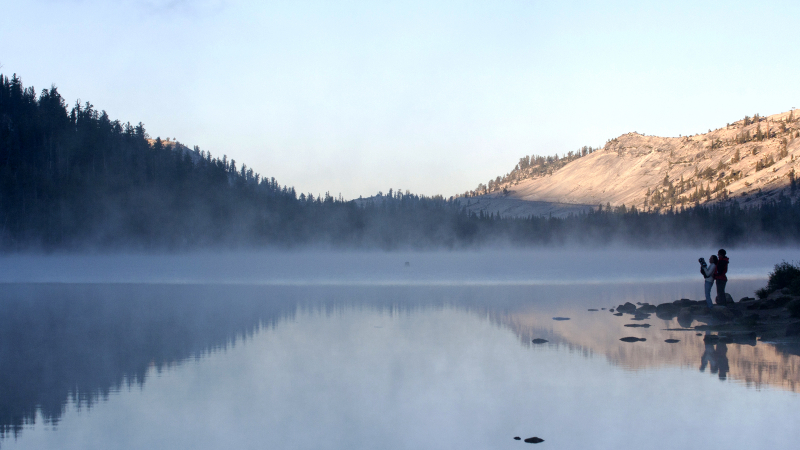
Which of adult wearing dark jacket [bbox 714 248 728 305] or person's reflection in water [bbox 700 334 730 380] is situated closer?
person's reflection in water [bbox 700 334 730 380]

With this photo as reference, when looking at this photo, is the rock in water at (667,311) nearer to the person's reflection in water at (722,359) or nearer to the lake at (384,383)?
the lake at (384,383)

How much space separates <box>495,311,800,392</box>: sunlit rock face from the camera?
1384 centimetres

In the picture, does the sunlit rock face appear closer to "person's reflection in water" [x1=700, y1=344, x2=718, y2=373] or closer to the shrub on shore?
"person's reflection in water" [x1=700, y1=344, x2=718, y2=373]

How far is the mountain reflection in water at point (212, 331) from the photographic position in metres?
14.0

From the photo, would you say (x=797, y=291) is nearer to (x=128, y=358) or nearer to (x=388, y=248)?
(x=128, y=358)

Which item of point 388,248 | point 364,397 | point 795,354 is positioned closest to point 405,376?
point 364,397

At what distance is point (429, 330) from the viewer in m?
21.8

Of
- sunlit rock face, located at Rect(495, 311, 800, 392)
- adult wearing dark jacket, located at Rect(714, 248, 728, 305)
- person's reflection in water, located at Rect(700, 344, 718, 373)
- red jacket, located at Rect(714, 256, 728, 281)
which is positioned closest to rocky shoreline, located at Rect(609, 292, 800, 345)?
adult wearing dark jacket, located at Rect(714, 248, 728, 305)

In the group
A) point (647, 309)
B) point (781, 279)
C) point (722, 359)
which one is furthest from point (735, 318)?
point (781, 279)

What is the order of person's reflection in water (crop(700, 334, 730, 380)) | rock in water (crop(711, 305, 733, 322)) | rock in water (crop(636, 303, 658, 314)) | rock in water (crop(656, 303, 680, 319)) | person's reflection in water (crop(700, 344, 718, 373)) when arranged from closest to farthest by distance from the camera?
person's reflection in water (crop(700, 334, 730, 380))
person's reflection in water (crop(700, 344, 718, 373))
rock in water (crop(711, 305, 733, 322))
rock in water (crop(656, 303, 680, 319))
rock in water (crop(636, 303, 658, 314))

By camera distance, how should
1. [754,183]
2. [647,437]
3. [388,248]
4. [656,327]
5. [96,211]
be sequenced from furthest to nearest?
[754,183] < [388,248] < [96,211] < [656,327] < [647,437]

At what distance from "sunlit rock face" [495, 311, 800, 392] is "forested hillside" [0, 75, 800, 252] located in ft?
312

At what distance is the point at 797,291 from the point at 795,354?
859cm

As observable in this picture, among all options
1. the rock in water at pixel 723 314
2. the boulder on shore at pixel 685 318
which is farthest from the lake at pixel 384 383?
the rock in water at pixel 723 314
